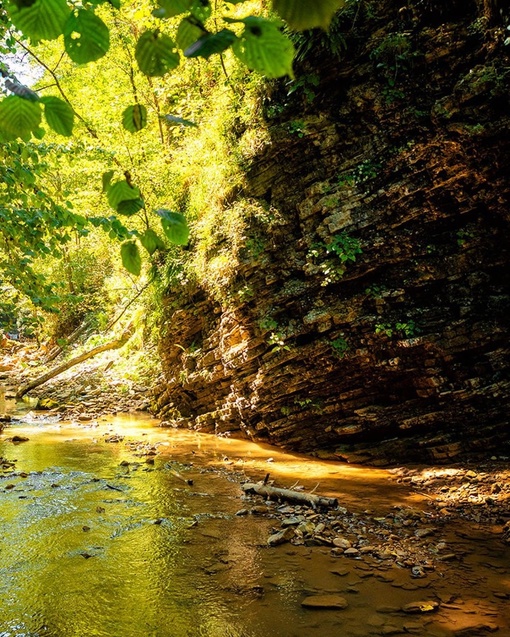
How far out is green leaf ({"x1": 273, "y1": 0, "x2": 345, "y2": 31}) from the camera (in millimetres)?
744

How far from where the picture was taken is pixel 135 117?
110 cm

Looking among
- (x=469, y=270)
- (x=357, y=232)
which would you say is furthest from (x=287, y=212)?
(x=469, y=270)

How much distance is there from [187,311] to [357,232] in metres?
5.10

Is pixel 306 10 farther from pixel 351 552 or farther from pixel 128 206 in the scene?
pixel 351 552

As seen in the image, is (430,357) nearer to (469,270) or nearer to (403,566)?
(469,270)

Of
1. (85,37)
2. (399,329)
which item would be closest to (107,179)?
(85,37)

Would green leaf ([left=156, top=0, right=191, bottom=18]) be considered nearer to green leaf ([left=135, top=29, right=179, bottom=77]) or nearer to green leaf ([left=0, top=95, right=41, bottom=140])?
green leaf ([left=135, top=29, right=179, bottom=77])

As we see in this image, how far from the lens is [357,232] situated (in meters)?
7.58

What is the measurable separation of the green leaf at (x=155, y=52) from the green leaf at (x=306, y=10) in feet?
1.14

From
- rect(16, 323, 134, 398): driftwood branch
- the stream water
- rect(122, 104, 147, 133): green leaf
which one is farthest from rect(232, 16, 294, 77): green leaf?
rect(16, 323, 134, 398): driftwood branch

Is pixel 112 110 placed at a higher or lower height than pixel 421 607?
higher

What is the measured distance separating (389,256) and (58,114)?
6.82m

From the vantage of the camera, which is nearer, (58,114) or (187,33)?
(187,33)

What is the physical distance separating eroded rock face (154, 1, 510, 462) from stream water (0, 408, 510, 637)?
1430 mm
